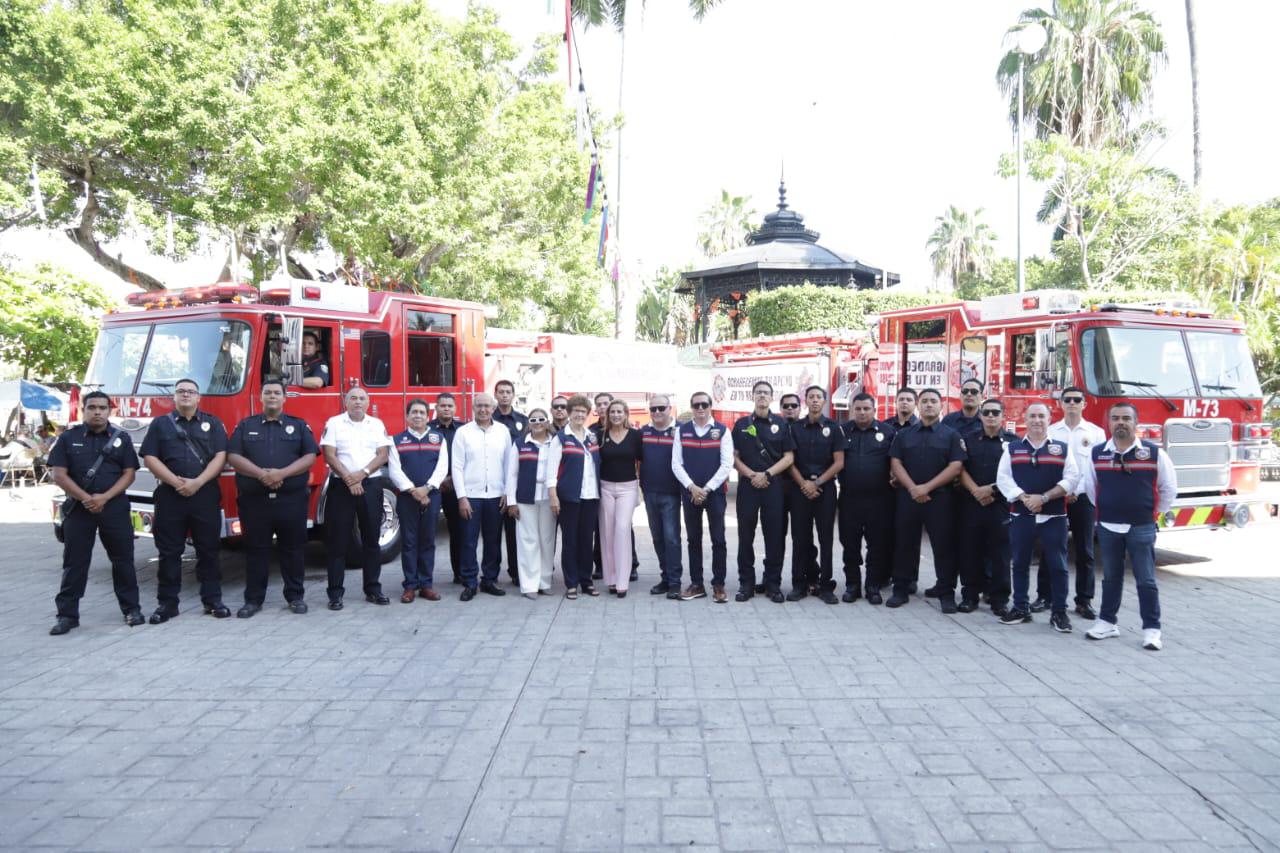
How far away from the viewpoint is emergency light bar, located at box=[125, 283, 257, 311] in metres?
7.79

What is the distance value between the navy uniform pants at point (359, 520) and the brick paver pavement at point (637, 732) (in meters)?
0.42

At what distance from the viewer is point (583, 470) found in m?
7.42

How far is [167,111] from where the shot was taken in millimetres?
15445

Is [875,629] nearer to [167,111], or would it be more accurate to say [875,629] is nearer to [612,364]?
[612,364]

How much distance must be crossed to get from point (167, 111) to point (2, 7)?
3.88 metres

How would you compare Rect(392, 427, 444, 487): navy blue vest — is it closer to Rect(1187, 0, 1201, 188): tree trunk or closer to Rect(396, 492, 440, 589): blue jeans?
Rect(396, 492, 440, 589): blue jeans

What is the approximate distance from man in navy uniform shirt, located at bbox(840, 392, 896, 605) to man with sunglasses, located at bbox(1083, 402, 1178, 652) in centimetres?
167

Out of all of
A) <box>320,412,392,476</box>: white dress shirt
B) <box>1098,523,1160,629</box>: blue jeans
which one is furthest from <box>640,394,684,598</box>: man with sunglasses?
<box>1098,523,1160,629</box>: blue jeans

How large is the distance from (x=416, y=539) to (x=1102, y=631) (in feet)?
18.2

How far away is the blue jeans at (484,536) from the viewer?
24.6ft

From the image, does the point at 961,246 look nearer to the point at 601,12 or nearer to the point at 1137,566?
the point at 601,12

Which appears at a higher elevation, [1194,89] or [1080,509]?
[1194,89]

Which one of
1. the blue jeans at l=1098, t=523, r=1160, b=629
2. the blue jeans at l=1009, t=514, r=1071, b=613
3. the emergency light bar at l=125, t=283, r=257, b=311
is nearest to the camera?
the blue jeans at l=1098, t=523, r=1160, b=629

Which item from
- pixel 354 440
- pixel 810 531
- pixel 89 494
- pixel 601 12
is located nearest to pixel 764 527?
pixel 810 531
